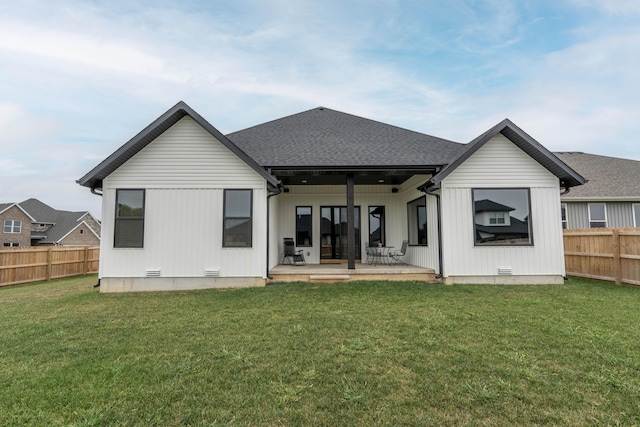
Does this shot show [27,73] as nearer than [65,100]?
Yes

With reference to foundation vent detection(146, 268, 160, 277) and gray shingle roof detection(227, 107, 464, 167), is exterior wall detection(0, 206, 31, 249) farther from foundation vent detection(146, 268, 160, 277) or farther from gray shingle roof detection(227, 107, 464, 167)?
foundation vent detection(146, 268, 160, 277)

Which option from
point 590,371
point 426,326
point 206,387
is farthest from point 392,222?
point 206,387

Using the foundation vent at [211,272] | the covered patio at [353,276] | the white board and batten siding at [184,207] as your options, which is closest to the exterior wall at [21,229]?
the white board and batten siding at [184,207]

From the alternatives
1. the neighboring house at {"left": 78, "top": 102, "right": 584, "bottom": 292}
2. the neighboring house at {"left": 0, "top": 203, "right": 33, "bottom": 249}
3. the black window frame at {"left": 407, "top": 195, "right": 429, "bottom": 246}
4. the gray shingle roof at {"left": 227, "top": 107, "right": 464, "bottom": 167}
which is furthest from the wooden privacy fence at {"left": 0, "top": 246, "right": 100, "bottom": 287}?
the neighboring house at {"left": 0, "top": 203, "right": 33, "bottom": 249}

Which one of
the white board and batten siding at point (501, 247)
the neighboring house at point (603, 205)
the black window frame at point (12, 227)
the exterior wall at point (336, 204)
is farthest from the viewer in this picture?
the black window frame at point (12, 227)

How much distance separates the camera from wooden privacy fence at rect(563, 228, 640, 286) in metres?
7.78

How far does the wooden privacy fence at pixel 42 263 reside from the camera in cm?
1039

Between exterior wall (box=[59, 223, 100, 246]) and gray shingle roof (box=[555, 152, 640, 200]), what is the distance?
42.8 m

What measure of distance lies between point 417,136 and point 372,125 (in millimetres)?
1809

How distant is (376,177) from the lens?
10562 mm

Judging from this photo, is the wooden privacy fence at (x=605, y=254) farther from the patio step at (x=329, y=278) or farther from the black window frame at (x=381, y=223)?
the patio step at (x=329, y=278)

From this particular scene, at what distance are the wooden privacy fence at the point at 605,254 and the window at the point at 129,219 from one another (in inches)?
483

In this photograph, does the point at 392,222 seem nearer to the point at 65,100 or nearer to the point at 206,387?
the point at 206,387

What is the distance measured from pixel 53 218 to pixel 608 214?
47.6m
